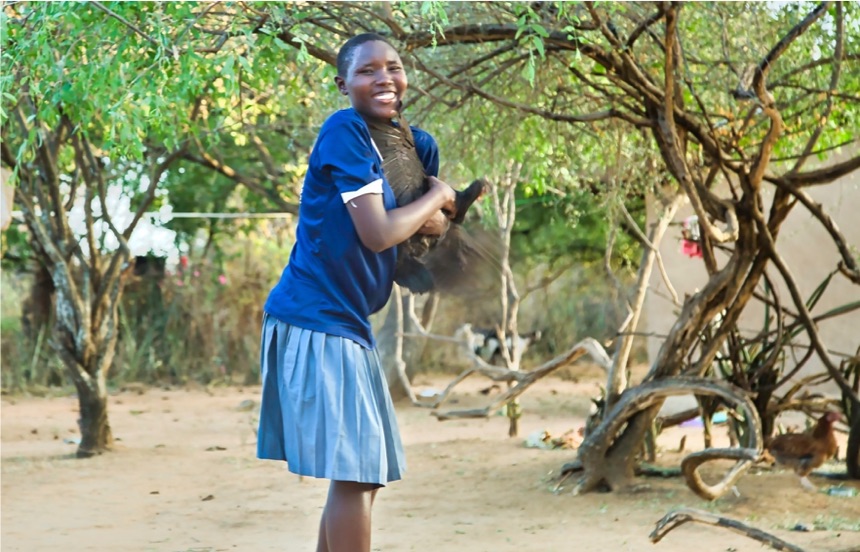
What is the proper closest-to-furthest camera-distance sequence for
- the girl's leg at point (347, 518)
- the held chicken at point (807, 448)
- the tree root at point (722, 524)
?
the girl's leg at point (347, 518) < the tree root at point (722, 524) < the held chicken at point (807, 448)

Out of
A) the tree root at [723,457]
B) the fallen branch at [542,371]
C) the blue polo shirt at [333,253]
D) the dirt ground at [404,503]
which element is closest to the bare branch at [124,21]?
the blue polo shirt at [333,253]

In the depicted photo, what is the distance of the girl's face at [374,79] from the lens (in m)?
2.98

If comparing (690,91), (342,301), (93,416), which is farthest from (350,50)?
(93,416)

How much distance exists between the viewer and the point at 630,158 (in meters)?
7.05

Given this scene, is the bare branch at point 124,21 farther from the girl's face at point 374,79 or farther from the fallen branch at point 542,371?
the fallen branch at point 542,371

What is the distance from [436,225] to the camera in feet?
10.1

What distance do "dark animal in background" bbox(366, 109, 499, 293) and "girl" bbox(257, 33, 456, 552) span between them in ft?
0.23

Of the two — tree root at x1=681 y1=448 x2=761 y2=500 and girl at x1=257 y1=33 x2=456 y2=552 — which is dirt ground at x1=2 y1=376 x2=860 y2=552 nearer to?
tree root at x1=681 y1=448 x2=761 y2=500

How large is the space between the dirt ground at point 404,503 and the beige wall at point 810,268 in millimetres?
1407

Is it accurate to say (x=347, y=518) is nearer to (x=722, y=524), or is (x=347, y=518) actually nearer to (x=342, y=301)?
(x=342, y=301)

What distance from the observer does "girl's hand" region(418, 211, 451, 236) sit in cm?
305

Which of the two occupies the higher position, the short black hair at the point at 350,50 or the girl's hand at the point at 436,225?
the short black hair at the point at 350,50

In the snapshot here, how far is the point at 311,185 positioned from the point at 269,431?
0.68 m

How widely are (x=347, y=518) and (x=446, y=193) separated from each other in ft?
2.96
